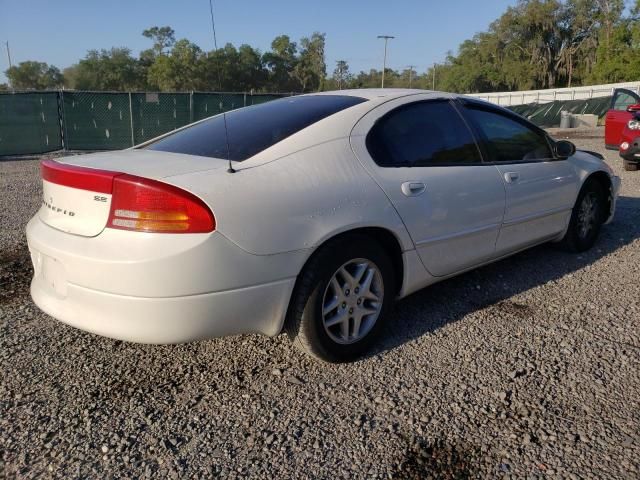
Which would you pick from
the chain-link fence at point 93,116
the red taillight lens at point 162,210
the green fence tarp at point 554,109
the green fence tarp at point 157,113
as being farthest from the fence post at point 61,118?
the green fence tarp at point 554,109

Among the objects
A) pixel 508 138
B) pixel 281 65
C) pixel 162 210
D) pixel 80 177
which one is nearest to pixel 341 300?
pixel 162 210

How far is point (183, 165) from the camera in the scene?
2.55 m

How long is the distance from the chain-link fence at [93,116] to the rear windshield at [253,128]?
12.2 m

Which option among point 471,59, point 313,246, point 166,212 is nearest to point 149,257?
point 166,212

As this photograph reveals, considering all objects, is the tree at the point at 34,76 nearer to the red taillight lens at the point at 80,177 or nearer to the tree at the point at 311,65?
the tree at the point at 311,65

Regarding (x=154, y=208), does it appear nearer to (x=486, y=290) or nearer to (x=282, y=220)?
(x=282, y=220)

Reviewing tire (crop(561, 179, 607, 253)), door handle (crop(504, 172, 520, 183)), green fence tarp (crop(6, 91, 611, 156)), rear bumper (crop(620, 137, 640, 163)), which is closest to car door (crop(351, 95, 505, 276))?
door handle (crop(504, 172, 520, 183))

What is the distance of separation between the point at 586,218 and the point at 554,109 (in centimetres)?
2751

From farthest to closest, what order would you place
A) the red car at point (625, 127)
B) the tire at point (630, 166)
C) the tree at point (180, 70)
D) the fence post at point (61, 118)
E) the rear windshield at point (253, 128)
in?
the tree at point (180, 70), the fence post at point (61, 118), the tire at point (630, 166), the red car at point (625, 127), the rear windshield at point (253, 128)

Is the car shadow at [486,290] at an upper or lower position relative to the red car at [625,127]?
lower

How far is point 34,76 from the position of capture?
99062mm

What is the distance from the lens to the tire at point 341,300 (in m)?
2.64

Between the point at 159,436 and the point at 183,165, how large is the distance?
4.09 feet

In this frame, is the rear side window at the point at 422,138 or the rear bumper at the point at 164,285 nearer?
the rear bumper at the point at 164,285
